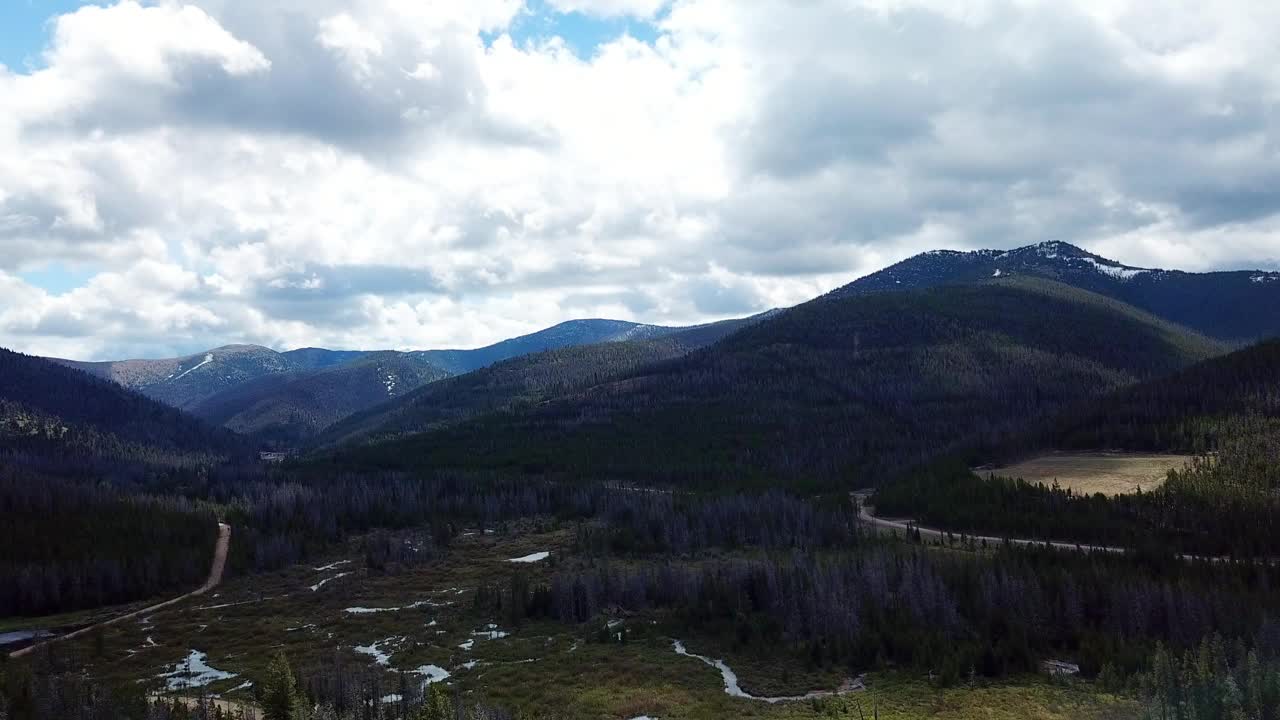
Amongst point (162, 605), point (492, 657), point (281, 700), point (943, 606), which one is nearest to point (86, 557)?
point (162, 605)

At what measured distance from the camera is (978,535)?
581 ft

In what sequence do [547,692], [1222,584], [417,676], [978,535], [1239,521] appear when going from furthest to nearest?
[978,535], [1239,521], [1222,584], [417,676], [547,692]

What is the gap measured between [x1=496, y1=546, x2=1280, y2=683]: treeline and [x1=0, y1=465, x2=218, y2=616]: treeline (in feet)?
265

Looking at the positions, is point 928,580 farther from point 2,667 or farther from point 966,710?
point 2,667

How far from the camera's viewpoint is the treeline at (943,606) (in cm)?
9825

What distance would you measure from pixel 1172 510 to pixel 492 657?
132m

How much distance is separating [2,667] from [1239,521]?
7533 inches

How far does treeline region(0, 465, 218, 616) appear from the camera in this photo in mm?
160375

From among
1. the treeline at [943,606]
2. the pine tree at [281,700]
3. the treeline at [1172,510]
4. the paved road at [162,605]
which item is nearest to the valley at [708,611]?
the pine tree at [281,700]

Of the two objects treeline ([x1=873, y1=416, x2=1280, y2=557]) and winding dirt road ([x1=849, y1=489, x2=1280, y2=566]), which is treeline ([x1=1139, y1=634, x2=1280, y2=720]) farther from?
treeline ([x1=873, y1=416, x2=1280, y2=557])

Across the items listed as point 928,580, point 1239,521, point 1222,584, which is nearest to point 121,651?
point 928,580

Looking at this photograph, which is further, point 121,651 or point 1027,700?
point 121,651

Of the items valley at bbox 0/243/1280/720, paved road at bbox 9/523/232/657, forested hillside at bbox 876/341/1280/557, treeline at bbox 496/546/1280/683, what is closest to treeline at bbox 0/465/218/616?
valley at bbox 0/243/1280/720

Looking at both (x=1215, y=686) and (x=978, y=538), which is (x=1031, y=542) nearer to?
(x=978, y=538)
